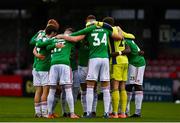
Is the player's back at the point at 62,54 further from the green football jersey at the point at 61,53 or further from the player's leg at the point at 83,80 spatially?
the player's leg at the point at 83,80

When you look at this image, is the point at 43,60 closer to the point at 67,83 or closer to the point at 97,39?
the point at 67,83

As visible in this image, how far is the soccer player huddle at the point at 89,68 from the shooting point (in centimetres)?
1781

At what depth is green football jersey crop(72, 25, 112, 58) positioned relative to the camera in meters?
17.8

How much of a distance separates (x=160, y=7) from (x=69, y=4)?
15.1 ft

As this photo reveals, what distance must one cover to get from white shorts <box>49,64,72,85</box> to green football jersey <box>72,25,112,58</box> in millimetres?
665

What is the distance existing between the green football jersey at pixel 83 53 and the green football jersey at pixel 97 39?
53 centimetres

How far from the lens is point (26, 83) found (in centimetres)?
3366

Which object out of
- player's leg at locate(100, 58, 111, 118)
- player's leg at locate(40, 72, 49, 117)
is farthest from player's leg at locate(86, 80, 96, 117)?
player's leg at locate(40, 72, 49, 117)

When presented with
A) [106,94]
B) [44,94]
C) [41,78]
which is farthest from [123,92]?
[41,78]

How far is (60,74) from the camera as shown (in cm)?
1794

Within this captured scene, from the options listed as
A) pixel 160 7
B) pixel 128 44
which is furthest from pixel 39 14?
pixel 128 44

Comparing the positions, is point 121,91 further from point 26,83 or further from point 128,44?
point 26,83

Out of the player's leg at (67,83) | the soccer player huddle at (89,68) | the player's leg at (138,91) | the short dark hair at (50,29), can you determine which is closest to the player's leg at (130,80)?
the soccer player huddle at (89,68)

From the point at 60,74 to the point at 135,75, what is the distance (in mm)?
2266
